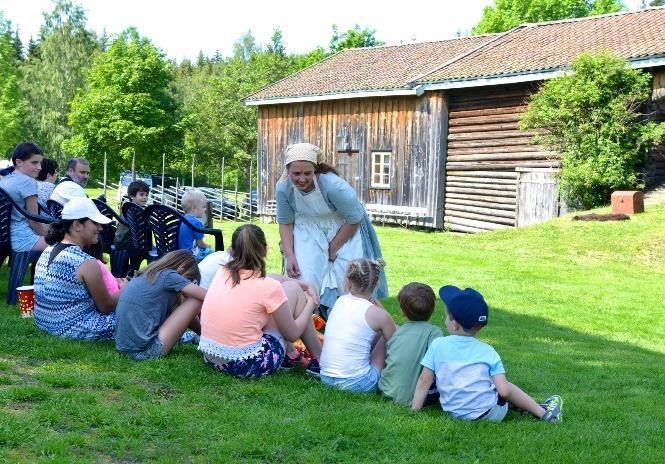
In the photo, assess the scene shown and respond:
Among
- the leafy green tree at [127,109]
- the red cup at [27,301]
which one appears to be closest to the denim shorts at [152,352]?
the red cup at [27,301]

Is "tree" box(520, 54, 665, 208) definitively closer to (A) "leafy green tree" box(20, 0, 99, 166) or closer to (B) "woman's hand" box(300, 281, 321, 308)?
(B) "woman's hand" box(300, 281, 321, 308)

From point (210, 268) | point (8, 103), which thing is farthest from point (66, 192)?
point (8, 103)

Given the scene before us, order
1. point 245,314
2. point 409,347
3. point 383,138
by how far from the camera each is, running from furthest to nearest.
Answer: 1. point 383,138
2. point 245,314
3. point 409,347

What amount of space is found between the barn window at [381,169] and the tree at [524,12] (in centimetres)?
2418

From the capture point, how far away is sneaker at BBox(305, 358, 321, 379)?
5596 mm

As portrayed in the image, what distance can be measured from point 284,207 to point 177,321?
4.36 ft

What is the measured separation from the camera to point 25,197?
7434mm

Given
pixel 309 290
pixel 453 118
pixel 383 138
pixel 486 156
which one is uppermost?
pixel 453 118

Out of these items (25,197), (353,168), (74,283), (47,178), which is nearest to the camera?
(74,283)

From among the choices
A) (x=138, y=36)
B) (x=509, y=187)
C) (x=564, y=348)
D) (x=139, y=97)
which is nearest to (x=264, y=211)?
(x=509, y=187)

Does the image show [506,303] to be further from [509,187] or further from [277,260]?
[509,187]

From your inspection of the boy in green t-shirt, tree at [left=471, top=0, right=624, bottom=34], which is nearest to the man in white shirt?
the boy in green t-shirt

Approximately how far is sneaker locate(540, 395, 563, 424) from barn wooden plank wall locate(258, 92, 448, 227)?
711 inches

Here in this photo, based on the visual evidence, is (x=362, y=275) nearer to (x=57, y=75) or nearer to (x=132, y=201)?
(x=132, y=201)
